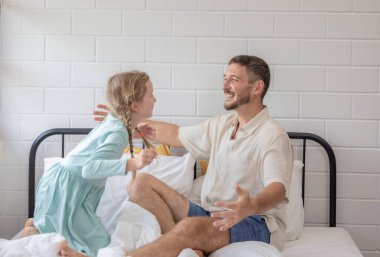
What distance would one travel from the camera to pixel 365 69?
3.09 metres

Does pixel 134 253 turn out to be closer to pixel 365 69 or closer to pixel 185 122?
pixel 185 122

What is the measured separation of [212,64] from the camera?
10.3 ft

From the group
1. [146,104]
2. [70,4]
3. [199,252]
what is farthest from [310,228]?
[70,4]

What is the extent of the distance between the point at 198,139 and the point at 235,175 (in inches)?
12.9

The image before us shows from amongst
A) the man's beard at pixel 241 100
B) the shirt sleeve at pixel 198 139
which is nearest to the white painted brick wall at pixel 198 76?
the shirt sleeve at pixel 198 139

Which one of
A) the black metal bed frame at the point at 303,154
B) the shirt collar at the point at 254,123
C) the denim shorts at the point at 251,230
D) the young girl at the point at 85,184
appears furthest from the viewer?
the black metal bed frame at the point at 303,154

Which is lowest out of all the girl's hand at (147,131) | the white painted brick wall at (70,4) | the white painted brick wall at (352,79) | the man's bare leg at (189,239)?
the man's bare leg at (189,239)

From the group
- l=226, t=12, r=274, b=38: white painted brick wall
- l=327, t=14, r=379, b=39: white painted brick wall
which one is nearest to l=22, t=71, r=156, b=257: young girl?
l=226, t=12, r=274, b=38: white painted brick wall

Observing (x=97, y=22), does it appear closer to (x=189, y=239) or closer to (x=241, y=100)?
(x=241, y=100)

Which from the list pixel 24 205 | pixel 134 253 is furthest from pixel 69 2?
pixel 134 253

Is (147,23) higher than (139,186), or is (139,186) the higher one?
(147,23)

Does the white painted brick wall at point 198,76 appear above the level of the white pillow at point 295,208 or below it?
above

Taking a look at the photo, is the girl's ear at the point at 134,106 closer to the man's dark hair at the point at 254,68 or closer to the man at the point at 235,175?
the man at the point at 235,175

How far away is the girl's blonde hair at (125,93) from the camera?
2521 millimetres
